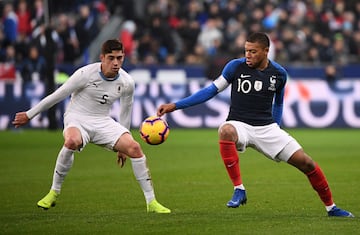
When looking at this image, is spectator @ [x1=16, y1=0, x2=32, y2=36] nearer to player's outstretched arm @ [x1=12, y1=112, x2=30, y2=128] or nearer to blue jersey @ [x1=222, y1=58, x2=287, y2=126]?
player's outstretched arm @ [x1=12, y1=112, x2=30, y2=128]

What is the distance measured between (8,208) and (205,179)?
4.26 m

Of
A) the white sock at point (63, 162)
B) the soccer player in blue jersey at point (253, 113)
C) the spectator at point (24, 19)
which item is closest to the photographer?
the soccer player in blue jersey at point (253, 113)

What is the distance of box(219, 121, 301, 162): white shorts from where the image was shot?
10.1 metres

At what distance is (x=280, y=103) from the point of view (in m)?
10.7

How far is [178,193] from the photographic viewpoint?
12516 mm

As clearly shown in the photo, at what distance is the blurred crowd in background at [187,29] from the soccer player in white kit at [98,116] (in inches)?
587

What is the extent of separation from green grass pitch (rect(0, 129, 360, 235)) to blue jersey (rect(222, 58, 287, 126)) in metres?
Result: 1.09

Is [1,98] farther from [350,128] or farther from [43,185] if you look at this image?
A: [43,185]

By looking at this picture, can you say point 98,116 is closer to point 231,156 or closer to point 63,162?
point 63,162

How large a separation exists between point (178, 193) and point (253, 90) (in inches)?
107

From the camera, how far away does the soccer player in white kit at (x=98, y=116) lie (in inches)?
408

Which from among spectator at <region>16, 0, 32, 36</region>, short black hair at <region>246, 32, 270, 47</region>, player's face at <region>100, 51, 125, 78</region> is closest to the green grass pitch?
player's face at <region>100, 51, 125, 78</region>

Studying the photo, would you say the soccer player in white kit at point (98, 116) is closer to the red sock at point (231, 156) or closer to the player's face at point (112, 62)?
the player's face at point (112, 62)

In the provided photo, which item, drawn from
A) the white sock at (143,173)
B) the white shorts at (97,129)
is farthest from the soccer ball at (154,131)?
the white shorts at (97,129)
